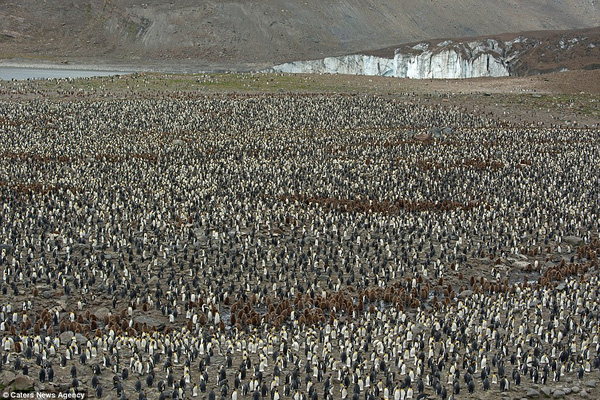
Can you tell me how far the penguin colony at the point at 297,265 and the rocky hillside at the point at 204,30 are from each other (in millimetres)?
91154

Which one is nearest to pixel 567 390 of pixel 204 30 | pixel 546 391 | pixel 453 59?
pixel 546 391

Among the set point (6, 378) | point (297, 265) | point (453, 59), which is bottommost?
point (6, 378)

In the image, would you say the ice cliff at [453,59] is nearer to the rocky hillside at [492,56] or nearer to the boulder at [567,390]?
the rocky hillside at [492,56]

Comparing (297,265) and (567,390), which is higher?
(297,265)

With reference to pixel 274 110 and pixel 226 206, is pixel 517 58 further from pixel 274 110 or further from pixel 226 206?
pixel 226 206

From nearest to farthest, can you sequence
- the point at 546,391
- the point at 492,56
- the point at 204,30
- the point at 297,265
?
the point at 546,391 < the point at 297,265 < the point at 492,56 < the point at 204,30

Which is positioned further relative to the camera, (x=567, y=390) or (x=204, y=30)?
(x=204, y=30)

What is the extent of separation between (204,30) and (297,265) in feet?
391

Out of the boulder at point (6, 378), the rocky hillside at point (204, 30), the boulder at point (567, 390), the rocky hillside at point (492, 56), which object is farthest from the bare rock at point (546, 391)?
the rocky hillside at point (204, 30)

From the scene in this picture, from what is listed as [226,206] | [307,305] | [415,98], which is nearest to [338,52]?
[415,98]

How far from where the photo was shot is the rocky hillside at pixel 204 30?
126m

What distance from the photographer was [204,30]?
132 m

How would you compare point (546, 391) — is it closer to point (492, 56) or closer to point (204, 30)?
point (492, 56)

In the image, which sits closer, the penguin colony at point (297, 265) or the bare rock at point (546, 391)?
the bare rock at point (546, 391)
